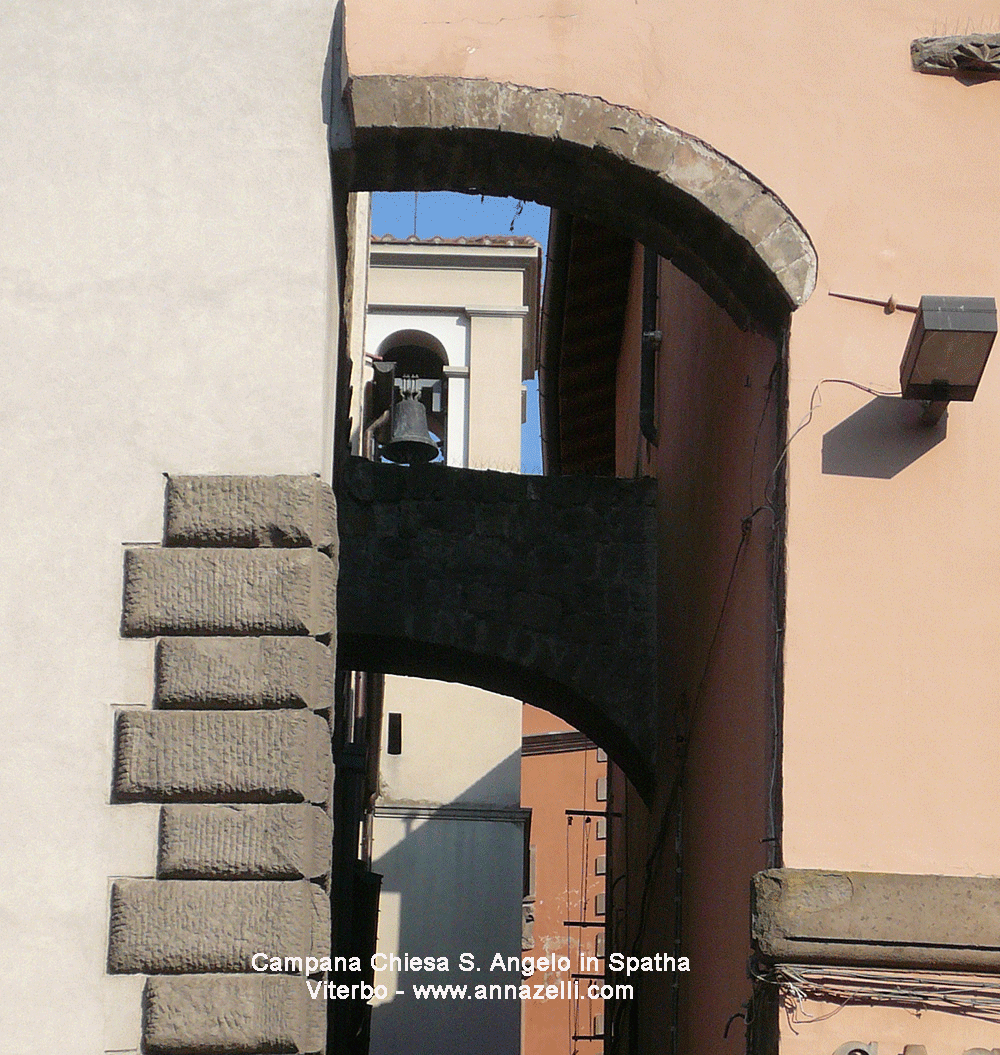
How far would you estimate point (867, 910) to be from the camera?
17.1 feet

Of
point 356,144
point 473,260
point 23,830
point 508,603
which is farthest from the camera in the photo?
point 473,260

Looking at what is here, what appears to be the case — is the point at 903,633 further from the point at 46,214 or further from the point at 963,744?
the point at 46,214

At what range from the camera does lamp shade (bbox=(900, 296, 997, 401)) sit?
529 centimetres

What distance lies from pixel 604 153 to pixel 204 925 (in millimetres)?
2808

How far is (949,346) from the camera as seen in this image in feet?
17.5

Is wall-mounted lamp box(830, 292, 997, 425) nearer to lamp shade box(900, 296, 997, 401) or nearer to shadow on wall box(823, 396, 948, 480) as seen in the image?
lamp shade box(900, 296, 997, 401)

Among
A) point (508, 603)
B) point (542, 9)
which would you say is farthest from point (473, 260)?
point (542, 9)

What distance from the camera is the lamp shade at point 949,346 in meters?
5.29

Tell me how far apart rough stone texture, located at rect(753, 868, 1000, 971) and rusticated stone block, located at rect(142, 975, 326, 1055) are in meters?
1.37

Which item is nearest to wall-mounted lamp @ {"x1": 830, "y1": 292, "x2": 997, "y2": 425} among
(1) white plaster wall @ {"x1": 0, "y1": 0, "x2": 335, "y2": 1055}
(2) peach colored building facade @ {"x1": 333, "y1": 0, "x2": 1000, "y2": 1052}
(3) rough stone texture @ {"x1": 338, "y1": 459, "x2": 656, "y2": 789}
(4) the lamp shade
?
(4) the lamp shade

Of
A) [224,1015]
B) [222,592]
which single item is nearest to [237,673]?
[222,592]

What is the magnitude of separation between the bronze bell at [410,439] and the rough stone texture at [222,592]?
12.7 ft

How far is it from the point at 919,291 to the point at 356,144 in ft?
6.31

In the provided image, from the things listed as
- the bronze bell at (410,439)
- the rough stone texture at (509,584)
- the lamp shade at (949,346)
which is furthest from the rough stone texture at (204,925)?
the bronze bell at (410,439)
